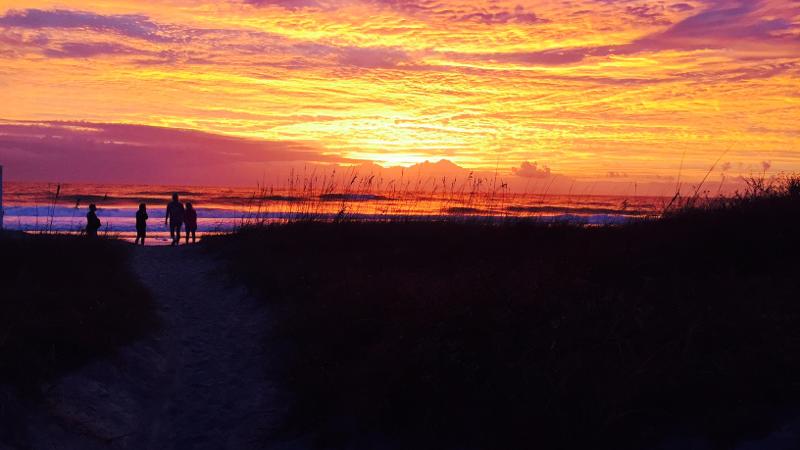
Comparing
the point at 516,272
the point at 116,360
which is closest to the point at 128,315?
the point at 116,360

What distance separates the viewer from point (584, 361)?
547 cm

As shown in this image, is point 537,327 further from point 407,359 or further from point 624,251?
point 624,251

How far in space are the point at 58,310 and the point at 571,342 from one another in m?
6.83

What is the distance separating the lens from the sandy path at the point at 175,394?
6195mm

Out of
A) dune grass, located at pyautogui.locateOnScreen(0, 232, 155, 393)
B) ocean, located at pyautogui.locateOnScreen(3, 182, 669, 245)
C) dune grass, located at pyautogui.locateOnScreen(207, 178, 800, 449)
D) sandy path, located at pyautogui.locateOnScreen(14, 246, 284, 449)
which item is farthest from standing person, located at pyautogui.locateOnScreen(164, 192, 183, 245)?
dune grass, located at pyautogui.locateOnScreen(207, 178, 800, 449)

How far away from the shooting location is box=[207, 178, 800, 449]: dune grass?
484 centimetres

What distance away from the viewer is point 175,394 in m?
7.58

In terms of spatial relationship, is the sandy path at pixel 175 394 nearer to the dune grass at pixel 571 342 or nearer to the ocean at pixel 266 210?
the dune grass at pixel 571 342

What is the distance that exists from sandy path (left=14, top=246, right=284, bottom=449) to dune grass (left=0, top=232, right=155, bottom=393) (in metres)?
0.26

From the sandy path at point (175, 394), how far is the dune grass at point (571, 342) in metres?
0.52

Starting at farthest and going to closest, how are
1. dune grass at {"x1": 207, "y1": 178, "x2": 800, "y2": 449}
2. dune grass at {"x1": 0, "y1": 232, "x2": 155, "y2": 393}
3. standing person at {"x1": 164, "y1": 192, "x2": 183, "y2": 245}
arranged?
standing person at {"x1": 164, "y1": 192, "x2": 183, "y2": 245} → dune grass at {"x1": 0, "y1": 232, "x2": 155, "y2": 393} → dune grass at {"x1": 207, "y1": 178, "x2": 800, "y2": 449}

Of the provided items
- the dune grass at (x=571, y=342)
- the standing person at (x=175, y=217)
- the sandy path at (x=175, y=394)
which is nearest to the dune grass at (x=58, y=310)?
the sandy path at (x=175, y=394)

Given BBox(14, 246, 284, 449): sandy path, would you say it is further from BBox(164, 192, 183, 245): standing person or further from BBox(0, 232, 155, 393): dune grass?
BBox(164, 192, 183, 245): standing person

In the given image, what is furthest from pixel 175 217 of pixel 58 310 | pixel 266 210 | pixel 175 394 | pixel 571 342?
pixel 571 342
